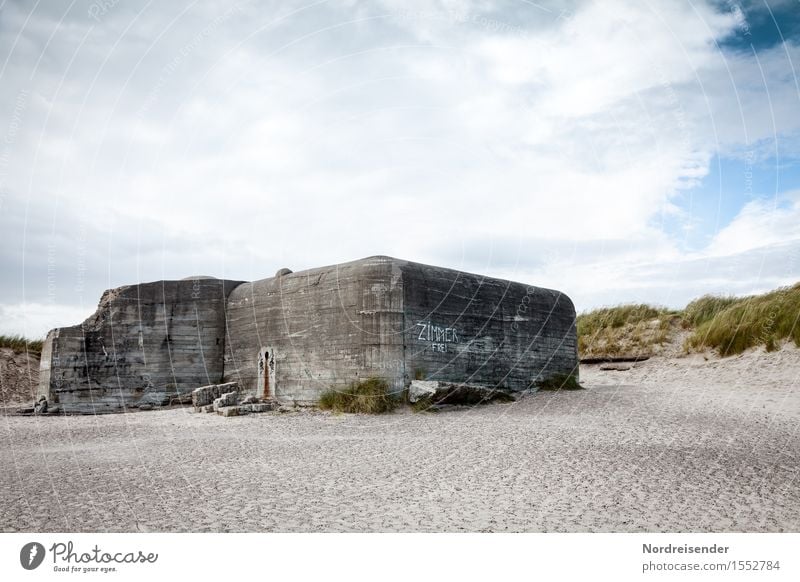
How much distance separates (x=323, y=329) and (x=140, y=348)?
16.9 ft

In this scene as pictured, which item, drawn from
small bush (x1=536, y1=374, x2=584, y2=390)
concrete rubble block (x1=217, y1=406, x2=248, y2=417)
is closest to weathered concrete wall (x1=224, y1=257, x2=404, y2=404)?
concrete rubble block (x1=217, y1=406, x2=248, y2=417)

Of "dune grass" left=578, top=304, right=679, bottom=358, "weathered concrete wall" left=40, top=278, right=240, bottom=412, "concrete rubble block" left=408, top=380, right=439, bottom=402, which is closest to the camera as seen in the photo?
"concrete rubble block" left=408, top=380, right=439, bottom=402

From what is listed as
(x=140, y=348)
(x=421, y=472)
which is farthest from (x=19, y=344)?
(x=421, y=472)

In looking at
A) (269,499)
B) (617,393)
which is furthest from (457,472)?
(617,393)

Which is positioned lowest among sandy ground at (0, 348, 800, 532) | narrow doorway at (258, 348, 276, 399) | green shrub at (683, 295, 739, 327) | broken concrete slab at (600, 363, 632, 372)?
sandy ground at (0, 348, 800, 532)

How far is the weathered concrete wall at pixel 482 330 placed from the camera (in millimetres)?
12328

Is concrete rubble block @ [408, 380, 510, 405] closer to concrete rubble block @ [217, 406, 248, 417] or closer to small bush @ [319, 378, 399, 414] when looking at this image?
small bush @ [319, 378, 399, 414]

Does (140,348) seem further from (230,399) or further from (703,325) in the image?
(703,325)

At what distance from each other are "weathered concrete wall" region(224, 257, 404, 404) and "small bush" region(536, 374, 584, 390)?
184 inches

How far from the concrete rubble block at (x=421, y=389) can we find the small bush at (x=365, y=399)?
33cm

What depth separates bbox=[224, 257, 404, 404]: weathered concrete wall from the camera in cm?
1189

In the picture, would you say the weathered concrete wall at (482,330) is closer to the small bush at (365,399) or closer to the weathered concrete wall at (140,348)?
the small bush at (365,399)

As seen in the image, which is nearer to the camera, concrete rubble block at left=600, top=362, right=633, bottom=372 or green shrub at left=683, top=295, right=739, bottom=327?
concrete rubble block at left=600, top=362, right=633, bottom=372

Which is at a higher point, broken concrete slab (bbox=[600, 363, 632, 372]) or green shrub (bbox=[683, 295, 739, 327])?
green shrub (bbox=[683, 295, 739, 327])
